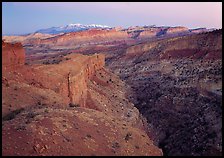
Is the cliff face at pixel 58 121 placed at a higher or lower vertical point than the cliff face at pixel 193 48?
lower

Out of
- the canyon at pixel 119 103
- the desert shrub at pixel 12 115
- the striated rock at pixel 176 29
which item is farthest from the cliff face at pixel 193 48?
the striated rock at pixel 176 29

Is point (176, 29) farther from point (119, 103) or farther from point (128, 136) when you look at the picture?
point (128, 136)

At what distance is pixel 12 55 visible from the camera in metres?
21.9

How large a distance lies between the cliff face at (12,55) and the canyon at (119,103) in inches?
2.6

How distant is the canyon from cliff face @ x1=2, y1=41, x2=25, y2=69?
0.22ft

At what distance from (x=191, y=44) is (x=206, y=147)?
86.8 feet

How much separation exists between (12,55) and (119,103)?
1186cm

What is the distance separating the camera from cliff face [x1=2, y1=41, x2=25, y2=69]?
69.7 feet

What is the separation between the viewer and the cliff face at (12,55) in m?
21.2

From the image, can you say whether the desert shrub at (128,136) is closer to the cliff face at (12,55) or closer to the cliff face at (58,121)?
the cliff face at (58,121)

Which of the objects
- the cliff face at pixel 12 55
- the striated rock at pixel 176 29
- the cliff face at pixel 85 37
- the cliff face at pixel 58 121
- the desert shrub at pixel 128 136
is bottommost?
the desert shrub at pixel 128 136

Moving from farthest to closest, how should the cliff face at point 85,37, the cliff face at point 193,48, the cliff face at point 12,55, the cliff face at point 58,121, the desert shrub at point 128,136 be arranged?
1. the cliff face at point 85,37
2. the cliff face at point 193,48
3. the cliff face at point 12,55
4. the desert shrub at point 128,136
5. the cliff face at point 58,121

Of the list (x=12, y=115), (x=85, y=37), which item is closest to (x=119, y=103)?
(x=12, y=115)

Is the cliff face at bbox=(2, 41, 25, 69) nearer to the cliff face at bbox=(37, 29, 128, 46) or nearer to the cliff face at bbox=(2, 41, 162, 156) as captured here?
the cliff face at bbox=(2, 41, 162, 156)
